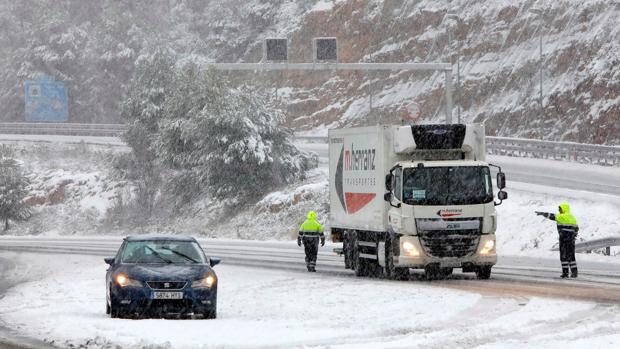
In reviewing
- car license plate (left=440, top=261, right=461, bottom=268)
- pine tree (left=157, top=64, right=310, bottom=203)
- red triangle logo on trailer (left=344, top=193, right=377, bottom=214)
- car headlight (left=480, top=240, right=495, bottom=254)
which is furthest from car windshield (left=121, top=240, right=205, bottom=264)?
pine tree (left=157, top=64, right=310, bottom=203)

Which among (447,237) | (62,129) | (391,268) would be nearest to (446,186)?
(447,237)

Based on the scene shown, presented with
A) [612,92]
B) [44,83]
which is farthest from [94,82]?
[612,92]

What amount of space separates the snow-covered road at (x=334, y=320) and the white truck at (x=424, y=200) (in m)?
0.97

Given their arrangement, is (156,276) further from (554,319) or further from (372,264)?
(372,264)

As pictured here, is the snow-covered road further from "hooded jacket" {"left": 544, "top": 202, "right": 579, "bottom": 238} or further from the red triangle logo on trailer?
"hooded jacket" {"left": 544, "top": 202, "right": 579, "bottom": 238}

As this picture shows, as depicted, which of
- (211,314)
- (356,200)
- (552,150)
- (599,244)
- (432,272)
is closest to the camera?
(211,314)

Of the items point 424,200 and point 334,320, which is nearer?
point 334,320

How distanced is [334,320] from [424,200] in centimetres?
770

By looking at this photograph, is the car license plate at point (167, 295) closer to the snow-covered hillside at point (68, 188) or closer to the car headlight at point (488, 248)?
the car headlight at point (488, 248)

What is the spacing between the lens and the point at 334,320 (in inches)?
677

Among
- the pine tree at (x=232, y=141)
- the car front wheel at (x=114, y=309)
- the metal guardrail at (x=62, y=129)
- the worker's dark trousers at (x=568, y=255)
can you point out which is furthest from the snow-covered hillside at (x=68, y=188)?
the car front wheel at (x=114, y=309)

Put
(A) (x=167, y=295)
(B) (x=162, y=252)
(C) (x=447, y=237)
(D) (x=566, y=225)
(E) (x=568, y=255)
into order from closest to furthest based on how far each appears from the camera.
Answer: (A) (x=167, y=295), (B) (x=162, y=252), (C) (x=447, y=237), (E) (x=568, y=255), (D) (x=566, y=225)

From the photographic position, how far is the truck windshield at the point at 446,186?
2448 cm

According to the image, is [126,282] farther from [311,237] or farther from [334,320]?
[311,237]
